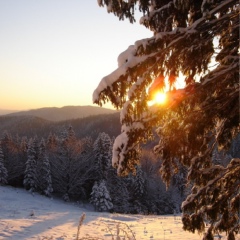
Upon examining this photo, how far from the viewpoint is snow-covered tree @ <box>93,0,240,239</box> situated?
4.34 metres

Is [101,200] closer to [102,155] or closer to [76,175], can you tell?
[76,175]

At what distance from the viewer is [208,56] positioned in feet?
15.9

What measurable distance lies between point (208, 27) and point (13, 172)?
45628 millimetres

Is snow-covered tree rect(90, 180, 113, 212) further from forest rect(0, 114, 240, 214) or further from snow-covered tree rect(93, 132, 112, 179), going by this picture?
snow-covered tree rect(93, 132, 112, 179)

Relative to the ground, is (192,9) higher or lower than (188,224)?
higher

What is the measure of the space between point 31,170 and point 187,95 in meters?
41.2

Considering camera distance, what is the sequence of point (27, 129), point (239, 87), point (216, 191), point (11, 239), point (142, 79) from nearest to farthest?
point (142, 79)
point (239, 87)
point (216, 191)
point (11, 239)
point (27, 129)

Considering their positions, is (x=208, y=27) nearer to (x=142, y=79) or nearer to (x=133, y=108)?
(x=142, y=79)

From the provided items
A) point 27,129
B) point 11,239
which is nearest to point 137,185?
point 11,239

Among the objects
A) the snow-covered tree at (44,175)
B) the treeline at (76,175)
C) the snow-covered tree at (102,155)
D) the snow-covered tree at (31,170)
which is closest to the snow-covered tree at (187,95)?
the treeline at (76,175)

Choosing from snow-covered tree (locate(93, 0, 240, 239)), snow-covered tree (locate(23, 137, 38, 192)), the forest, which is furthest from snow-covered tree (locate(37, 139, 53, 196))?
snow-covered tree (locate(93, 0, 240, 239))

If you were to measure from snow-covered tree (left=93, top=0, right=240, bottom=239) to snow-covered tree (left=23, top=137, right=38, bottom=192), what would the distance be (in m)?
38.6

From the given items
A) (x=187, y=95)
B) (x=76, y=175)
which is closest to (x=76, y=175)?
(x=76, y=175)

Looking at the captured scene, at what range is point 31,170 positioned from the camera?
42719 millimetres
